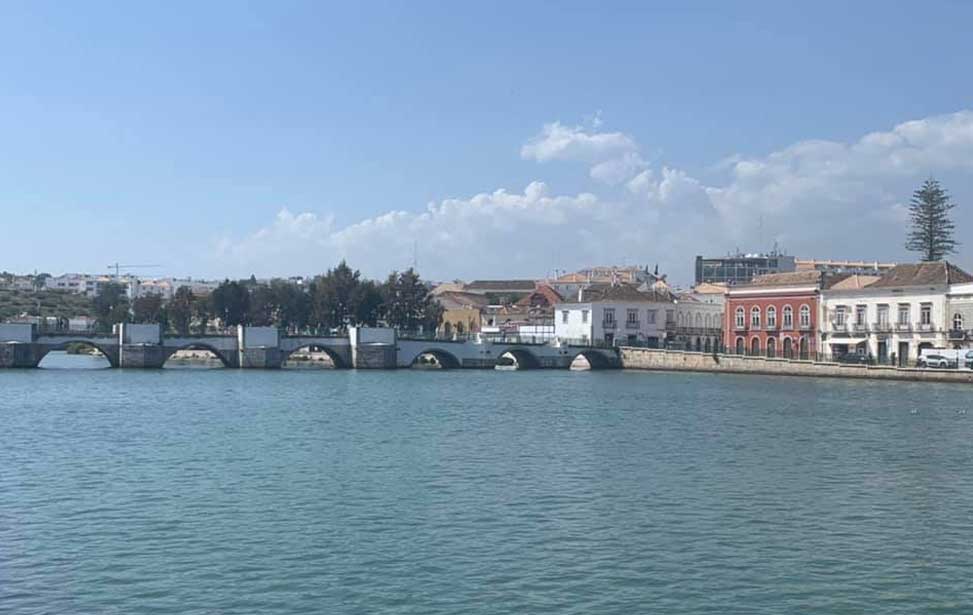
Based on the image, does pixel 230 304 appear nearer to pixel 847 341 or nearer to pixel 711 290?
pixel 711 290

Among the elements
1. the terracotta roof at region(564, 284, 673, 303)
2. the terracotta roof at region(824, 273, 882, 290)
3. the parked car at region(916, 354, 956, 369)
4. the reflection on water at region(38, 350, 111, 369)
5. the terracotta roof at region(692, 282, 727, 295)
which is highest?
the terracotta roof at region(692, 282, 727, 295)

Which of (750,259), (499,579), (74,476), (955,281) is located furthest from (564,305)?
(499,579)

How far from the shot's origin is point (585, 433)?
132 feet

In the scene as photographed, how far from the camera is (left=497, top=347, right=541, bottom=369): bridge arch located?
3939 inches

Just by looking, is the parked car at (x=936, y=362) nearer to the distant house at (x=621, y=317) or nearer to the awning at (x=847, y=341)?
the awning at (x=847, y=341)

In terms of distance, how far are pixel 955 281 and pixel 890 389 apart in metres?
15.3

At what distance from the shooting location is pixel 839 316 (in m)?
85.8

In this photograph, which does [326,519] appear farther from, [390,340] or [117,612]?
[390,340]

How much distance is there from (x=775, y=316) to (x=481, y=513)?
2846 inches

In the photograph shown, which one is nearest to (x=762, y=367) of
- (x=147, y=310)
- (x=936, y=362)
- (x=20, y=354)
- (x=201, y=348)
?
(x=936, y=362)

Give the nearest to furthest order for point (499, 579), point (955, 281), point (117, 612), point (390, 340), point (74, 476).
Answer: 1. point (117, 612)
2. point (499, 579)
3. point (74, 476)
4. point (955, 281)
5. point (390, 340)

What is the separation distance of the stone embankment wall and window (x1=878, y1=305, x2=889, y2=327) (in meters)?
5.29

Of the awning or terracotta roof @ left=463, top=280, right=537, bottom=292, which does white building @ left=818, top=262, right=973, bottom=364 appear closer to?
the awning

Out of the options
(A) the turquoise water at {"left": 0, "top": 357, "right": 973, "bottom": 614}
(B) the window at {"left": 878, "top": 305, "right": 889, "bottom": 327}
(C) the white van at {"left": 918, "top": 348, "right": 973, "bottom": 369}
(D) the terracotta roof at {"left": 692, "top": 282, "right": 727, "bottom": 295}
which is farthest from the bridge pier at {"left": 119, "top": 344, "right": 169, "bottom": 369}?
(D) the terracotta roof at {"left": 692, "top": 282, "right": 727, "bottom": 295}
